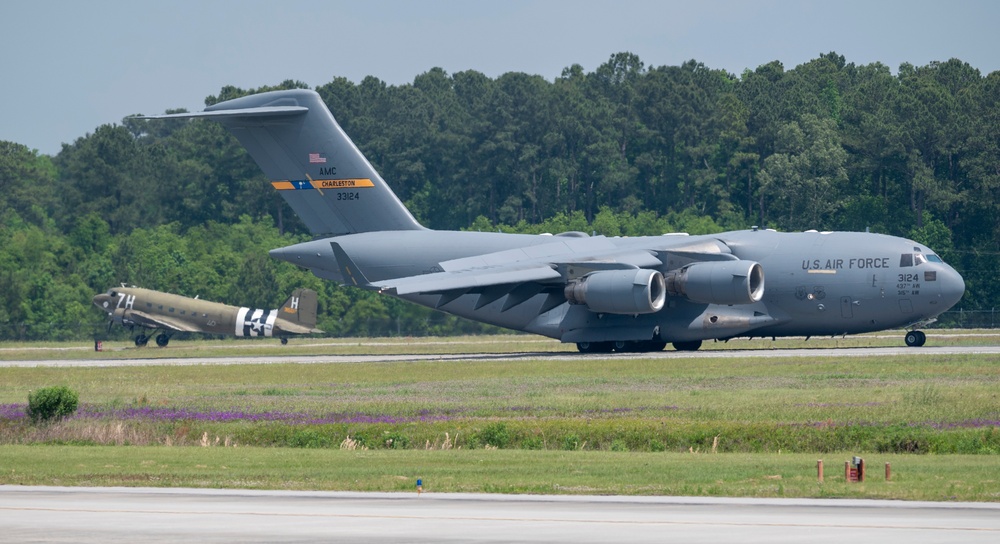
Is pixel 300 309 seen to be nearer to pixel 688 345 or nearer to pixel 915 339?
pixel 688 345

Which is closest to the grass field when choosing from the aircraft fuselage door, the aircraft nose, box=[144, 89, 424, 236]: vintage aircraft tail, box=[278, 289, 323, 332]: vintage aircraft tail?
the aircraft fuselage door

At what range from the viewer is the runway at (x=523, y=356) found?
42750mm

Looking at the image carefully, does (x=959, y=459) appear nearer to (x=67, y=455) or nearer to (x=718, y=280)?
(x=67, y=455)

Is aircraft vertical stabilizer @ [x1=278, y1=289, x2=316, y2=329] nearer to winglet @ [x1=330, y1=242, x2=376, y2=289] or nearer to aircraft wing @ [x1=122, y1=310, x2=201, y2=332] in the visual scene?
aircraft wing @ [x1=122, y1=310, x2=201, y2=332]

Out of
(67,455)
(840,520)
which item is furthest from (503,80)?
(840,520)

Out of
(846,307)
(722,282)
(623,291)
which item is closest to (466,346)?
(623,291)

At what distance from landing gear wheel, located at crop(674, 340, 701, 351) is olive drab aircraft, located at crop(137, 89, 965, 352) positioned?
149 mm

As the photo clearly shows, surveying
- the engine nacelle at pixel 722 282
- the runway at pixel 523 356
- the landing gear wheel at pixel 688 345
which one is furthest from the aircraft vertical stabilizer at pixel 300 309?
the engine nacelle at pixel 722 282

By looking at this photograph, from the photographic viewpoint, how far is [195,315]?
6875 cm

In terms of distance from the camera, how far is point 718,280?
43938 millimetres

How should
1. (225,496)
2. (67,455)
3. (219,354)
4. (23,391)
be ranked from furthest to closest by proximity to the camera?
(219,354), (23,391), (67,455), (225,496)

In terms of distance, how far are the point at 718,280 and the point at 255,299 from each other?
4799cm

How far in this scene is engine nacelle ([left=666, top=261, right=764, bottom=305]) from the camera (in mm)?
43656

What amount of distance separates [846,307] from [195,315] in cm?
3437
